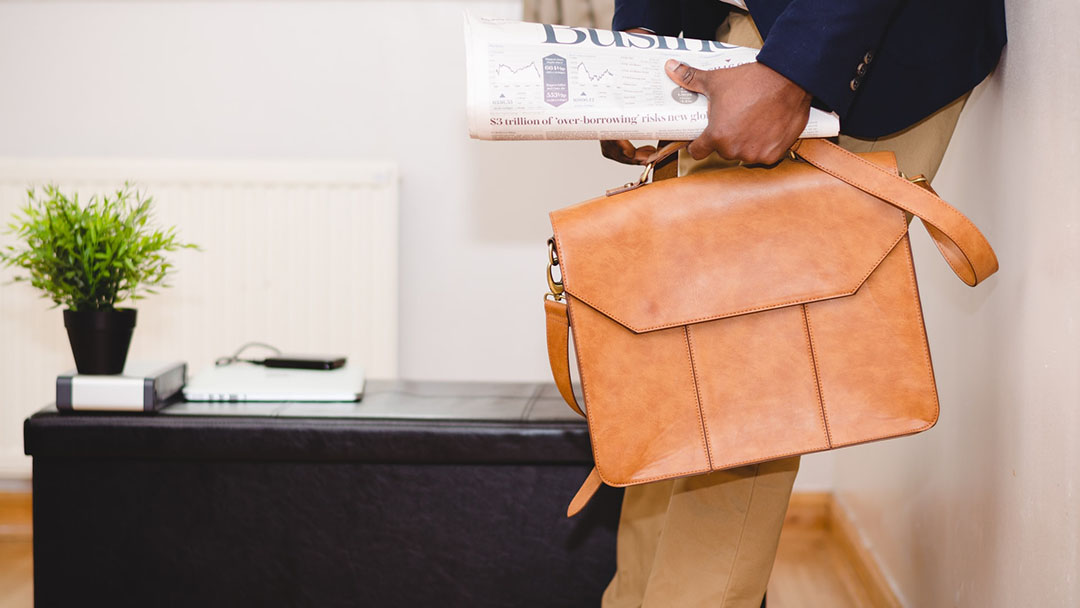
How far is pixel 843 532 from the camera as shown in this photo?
153 cm

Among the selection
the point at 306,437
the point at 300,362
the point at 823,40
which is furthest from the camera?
the point at 300,362

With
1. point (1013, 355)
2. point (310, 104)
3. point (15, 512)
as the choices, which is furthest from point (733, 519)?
point (15, 512)

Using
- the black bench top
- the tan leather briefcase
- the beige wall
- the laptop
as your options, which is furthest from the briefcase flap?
the laptop

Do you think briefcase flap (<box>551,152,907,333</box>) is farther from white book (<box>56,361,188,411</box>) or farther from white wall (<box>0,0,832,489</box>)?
white wall (<box>0,0,832,489</box>)

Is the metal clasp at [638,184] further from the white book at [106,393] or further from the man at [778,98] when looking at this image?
the white book at [106,393]

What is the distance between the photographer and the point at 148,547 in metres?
1.07

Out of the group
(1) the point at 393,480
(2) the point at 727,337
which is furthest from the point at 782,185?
(1) the point at 393,480

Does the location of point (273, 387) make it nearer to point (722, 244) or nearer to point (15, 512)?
point (722, 244)

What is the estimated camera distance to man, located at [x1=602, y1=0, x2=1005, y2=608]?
0.64 m

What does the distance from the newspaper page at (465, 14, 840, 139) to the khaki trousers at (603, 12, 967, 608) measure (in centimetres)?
13

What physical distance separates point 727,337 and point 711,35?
0.38 m

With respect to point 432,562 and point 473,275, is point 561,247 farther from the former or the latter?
point 473,275

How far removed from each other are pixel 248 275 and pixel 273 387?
0.53 meters

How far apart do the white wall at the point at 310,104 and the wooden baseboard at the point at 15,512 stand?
27.8 inches
